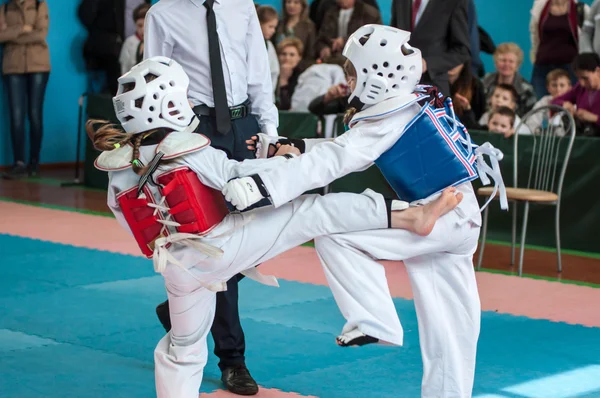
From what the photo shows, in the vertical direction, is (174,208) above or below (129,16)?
above

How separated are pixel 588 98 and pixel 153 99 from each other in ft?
16.2

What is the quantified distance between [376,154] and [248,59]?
127cm

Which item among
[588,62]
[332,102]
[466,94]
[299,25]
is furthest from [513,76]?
[299,25]

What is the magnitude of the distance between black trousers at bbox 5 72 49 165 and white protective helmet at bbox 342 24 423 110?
841cm

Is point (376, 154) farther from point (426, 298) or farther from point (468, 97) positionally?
point (468, 97)

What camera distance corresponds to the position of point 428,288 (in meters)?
3.23

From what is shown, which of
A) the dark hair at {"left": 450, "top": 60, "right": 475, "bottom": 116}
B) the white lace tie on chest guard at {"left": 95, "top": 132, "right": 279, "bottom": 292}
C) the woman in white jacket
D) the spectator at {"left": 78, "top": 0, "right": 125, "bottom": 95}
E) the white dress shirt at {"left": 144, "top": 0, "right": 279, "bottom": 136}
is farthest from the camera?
the spectator at {"left": 78, "top": 0, "right": 125, "bottom": 95}

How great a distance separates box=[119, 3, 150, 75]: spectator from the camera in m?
10.5

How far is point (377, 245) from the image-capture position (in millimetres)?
2990

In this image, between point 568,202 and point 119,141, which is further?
point 568,202

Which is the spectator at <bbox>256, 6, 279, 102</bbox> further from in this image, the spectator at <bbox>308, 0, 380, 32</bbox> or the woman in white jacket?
the woman in white jacket

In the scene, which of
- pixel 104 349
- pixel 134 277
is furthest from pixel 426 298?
pixel 134 277

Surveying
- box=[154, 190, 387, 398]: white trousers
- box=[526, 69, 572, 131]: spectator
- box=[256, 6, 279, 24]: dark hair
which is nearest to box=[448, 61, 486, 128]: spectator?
box=[526, 69, 572, 131]: spectator

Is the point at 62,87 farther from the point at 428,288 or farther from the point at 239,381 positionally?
the point at 428,288
